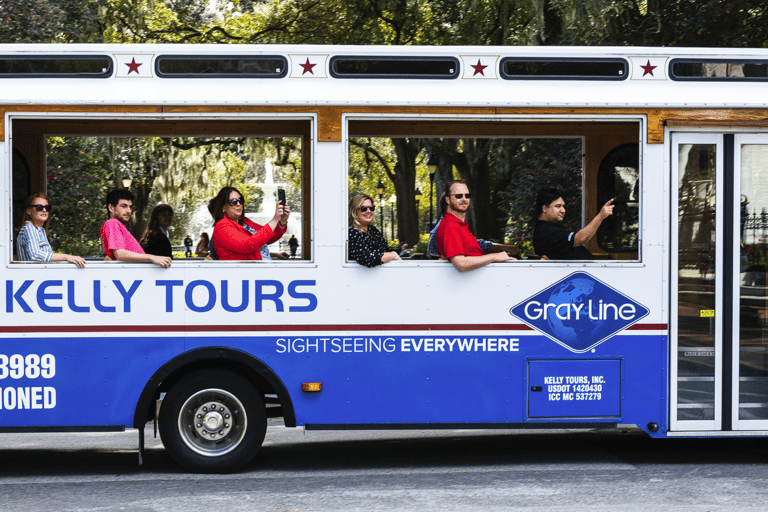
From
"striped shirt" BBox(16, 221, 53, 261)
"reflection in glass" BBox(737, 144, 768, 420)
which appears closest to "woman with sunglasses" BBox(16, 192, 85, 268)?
"striped shirt" BBox(16, 221, 53, 261)

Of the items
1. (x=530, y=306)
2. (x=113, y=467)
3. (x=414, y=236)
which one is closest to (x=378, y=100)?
(x=530, y=306)

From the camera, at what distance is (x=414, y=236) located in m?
17.9

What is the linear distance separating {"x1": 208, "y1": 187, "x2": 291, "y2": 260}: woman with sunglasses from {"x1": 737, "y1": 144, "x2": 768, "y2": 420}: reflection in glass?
11.0 feet

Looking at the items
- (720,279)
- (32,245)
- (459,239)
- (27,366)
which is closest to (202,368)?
(27,366)

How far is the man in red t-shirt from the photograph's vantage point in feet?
18.6

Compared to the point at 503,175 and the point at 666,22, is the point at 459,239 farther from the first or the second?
the point at 503,175

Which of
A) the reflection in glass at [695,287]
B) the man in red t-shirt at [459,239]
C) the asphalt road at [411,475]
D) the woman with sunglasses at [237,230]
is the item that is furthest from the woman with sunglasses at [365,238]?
the reflection in glass at [695,287]

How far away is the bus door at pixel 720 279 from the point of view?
5.79 metres

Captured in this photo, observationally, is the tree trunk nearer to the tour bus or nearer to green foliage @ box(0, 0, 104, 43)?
green foliage @ box(0, 0, 104, 43)

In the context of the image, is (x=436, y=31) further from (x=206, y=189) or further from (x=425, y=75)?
(x=425, y=75)

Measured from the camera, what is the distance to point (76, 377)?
5539 mm

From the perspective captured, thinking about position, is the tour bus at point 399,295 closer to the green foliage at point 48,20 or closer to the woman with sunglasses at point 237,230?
the woman with sunglasses at point 237,230

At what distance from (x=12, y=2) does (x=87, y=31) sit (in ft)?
4.54

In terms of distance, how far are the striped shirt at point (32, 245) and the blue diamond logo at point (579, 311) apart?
3326 millimetres
